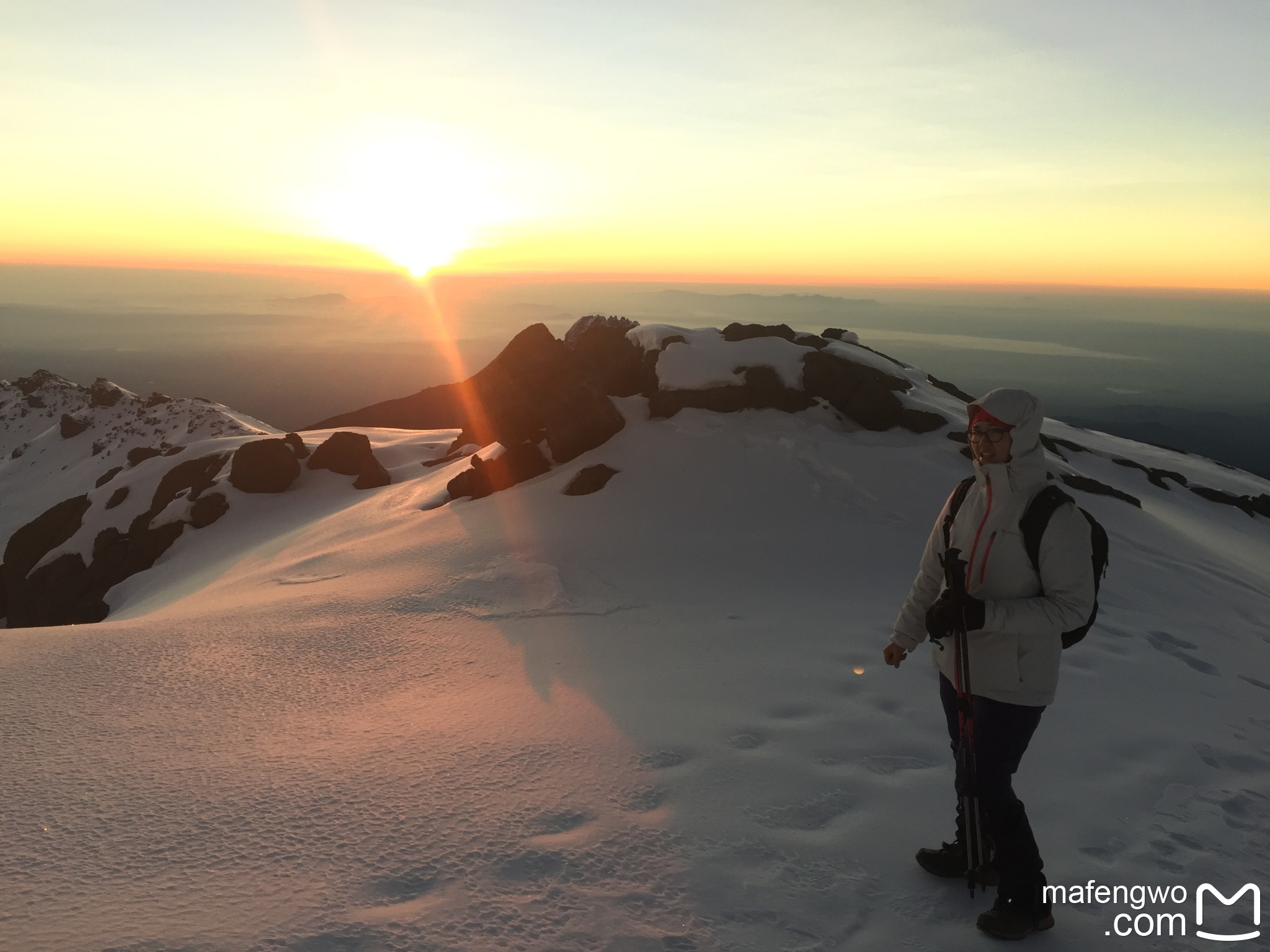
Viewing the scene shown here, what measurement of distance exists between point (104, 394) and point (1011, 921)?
53411 millimetres

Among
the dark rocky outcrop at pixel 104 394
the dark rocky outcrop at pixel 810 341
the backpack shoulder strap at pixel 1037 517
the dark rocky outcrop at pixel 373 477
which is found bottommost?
the dark rocky outcrop at pixel 373 477

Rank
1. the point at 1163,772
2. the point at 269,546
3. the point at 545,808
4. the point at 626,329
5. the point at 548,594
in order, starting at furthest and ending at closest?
the point at 626,329 < the point at 269,546 < the point at 548,594 < the point at 1163,772 < the point at 545,808

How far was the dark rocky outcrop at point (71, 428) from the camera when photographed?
135 feet

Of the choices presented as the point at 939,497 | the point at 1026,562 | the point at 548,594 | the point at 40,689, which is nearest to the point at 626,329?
the point at 939,497

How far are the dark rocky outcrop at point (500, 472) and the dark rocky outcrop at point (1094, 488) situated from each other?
12.0 metres

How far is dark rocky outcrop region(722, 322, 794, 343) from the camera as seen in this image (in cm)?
2000

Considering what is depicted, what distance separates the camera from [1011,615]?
3771mm

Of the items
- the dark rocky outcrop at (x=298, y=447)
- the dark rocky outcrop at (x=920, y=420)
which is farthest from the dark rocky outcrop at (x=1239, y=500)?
the dark rocky outcrop at (x=298, y=447)

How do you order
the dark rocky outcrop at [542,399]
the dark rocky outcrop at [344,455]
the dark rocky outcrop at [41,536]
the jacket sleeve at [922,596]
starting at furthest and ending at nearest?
the dark rocky outcrop at [41,536]
the dark rocky outcrop at [344,455]
the dark rocky outcrop at [542,399]
the jacket sleeve at [922,596]

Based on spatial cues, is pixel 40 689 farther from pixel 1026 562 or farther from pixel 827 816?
pixel 1026 562

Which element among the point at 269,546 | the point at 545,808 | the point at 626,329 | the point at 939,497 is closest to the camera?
the point at 545,808

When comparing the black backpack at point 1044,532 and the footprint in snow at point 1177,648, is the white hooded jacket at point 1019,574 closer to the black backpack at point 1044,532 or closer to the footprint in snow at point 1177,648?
the black backpack at point 1044,532

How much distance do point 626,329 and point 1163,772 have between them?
16755 millimetres

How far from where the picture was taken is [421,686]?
757 centimetres
